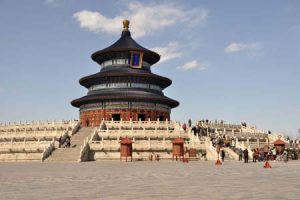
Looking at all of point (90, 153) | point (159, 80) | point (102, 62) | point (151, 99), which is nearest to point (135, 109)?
point (151, 99)

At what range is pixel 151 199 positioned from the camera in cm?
858

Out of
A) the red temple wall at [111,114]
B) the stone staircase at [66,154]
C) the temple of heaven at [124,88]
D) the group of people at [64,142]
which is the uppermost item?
the temple of heaven at [124,88]

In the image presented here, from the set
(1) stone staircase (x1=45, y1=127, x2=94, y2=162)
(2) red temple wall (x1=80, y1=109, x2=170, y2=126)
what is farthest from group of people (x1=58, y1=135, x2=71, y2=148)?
(2) red temple wall (x1=80, y1=109, x2=170, y2=126)

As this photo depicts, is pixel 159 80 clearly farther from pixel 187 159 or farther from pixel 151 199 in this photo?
pixel 151 199

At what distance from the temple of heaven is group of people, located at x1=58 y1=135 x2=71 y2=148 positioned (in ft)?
57.6

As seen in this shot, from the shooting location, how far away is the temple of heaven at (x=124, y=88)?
5712 centimetres

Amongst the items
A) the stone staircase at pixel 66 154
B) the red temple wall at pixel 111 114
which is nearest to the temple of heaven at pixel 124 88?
the red temple wall at pixel 111 114

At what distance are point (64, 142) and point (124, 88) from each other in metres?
21.3

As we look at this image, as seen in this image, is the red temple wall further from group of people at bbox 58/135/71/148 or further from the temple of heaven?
group of people at bbox 58/135/71/148

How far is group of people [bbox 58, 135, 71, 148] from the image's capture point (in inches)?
1464

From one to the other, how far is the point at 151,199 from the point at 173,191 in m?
1.70

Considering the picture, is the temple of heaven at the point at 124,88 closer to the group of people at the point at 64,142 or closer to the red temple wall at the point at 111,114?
the red temple wall at the point at 111,114

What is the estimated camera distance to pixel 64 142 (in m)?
38.8

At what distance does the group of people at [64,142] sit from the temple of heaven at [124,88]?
1755 cm
